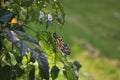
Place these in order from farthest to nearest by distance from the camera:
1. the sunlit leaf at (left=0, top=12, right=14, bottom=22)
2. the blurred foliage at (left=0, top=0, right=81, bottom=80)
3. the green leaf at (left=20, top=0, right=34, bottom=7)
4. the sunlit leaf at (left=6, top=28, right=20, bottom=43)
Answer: the green leaf at (left=20, top=0, right=34, bottom=7) → the sunlit leaf at (left=0, top=12, right=14, bottom=22) → the blurred foliage at (left=0, top=0, right=81, bottom=80) → the sunlit leaf at (left=6, top=28, right=20, bottom=43)

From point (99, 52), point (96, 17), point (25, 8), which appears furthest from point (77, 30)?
point (25, 8)

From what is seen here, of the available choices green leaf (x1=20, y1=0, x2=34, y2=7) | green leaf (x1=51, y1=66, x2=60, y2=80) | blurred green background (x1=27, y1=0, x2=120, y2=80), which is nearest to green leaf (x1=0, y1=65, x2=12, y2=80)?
green leaf (x1=51, y1=66, x2=60, y2=80)

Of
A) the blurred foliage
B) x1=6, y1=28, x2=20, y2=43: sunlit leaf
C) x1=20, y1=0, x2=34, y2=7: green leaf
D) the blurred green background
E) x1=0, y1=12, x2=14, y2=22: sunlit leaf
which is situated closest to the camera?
x1=6, y1=28, x2=20, y2=43: sunlit leaf

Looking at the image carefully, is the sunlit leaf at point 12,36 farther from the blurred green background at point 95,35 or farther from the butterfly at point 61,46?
the blurred green background at point 95,35

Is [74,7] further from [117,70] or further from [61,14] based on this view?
[61,14]

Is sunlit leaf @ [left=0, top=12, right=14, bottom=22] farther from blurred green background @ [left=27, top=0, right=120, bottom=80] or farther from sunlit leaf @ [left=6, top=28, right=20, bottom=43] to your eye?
blurred green background @ [left=27, top=0, right=120, bottom=80]

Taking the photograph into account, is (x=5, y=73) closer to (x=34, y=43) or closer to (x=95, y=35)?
(x=34, y=43)
